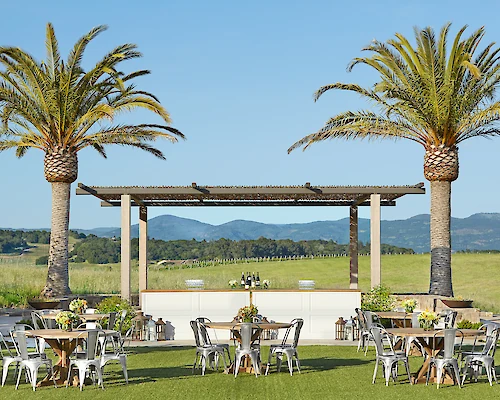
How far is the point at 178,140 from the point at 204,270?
24.0 m

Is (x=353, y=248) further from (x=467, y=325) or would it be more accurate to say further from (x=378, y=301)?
(x=467, y=325)

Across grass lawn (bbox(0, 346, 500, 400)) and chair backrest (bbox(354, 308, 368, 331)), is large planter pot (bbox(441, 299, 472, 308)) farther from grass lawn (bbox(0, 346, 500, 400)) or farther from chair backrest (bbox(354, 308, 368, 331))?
grass lawn (bbox(0, 346, 500, 400))

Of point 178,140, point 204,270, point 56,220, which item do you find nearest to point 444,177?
point 178,140

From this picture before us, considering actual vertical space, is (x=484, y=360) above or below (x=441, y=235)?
below

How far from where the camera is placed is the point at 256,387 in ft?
37.2

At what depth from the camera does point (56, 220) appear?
2136 cm

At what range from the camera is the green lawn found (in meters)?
31.4

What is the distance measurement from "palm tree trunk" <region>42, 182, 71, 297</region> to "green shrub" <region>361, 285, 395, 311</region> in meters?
7.65

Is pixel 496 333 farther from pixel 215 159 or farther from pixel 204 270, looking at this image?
pixel 204 270

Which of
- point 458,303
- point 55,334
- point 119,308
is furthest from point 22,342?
point 458,303

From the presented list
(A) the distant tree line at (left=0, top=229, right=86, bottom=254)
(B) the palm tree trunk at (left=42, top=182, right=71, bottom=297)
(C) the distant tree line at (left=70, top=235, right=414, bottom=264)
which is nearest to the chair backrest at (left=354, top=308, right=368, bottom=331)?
(B) the palm tree trunk at (left=42, top=182, right=71, bottom=297)

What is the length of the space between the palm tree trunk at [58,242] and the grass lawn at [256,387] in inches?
316

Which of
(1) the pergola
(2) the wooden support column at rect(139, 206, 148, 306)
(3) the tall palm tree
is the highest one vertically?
(3) the tall palm tree

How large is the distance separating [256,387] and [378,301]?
767 centimetres
